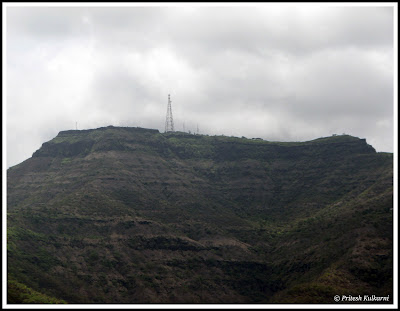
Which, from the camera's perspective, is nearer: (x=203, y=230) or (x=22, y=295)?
(x=22, y=295)

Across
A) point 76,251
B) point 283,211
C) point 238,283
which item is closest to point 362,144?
point 283,211

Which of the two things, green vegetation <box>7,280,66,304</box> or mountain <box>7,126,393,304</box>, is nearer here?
green vegetation <box>7,280,66,304</box>

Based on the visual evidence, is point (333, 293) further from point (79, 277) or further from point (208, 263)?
point (79, 277)

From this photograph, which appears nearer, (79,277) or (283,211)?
(79,277)

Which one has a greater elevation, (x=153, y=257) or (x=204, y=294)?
(x=153, y=257)

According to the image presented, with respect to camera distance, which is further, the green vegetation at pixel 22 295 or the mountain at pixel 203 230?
the mountain at pixel 203 230


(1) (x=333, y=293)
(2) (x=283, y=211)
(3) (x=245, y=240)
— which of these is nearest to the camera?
(1) (x=333, y=293)

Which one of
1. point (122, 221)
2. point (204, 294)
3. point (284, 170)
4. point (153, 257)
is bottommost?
point (204, 294)

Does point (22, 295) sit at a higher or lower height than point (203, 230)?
lower
